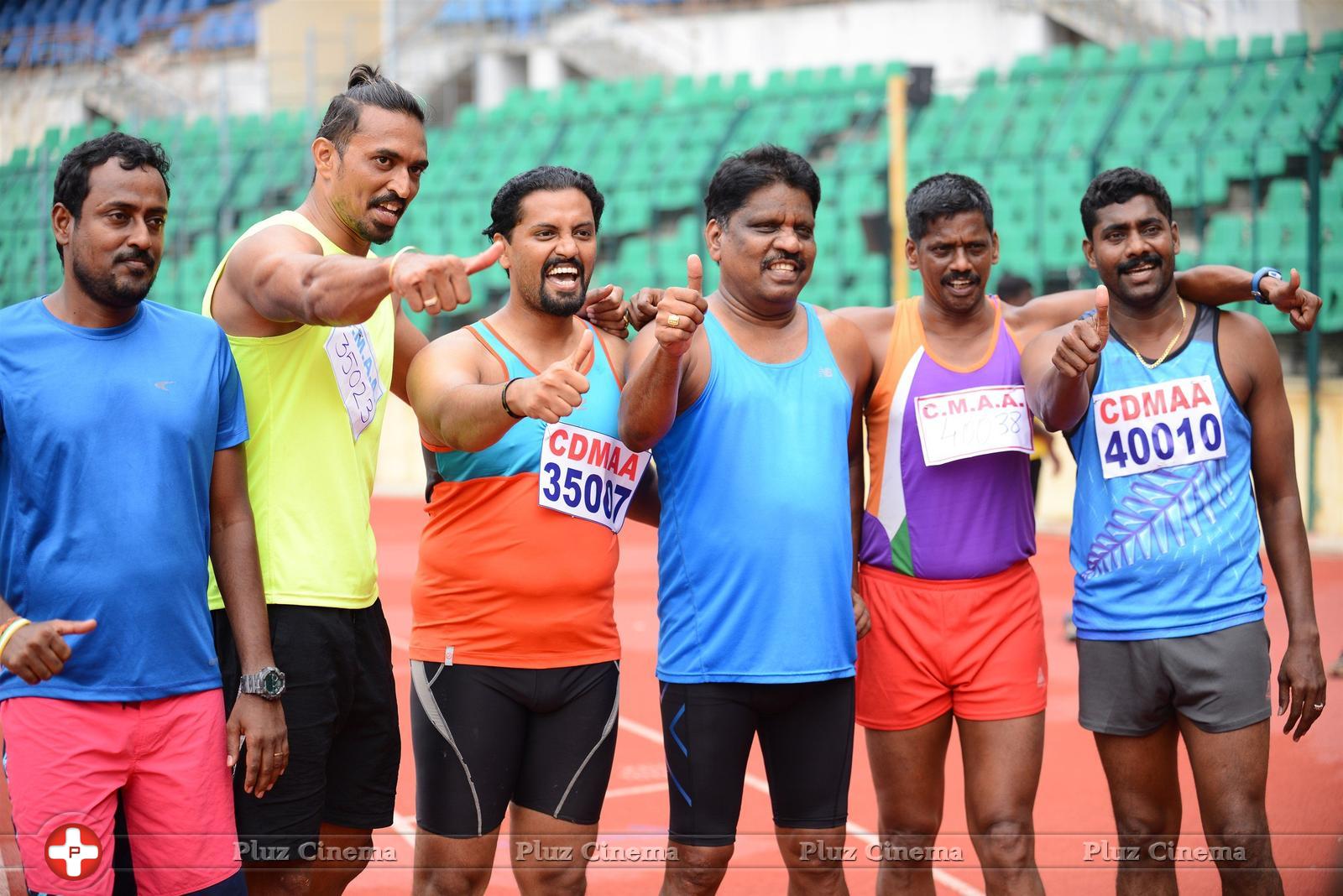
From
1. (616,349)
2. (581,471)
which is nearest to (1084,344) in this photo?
(616,349)

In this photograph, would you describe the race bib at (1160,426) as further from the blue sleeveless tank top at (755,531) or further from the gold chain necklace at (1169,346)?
the blue sleeveless tank top at (755,531)

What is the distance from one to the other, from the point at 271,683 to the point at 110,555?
0.48 meters

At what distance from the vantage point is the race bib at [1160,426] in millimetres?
3686

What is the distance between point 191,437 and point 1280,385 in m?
3.00

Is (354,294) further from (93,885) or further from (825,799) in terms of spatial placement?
(825,799)

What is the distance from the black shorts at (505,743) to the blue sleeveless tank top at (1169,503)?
4.86 feet

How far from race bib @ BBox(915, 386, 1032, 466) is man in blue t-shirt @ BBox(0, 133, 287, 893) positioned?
1.93 meters

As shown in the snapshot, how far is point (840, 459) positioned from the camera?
11.6ft

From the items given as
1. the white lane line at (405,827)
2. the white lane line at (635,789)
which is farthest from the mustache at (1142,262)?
the white lane line at (405,827)

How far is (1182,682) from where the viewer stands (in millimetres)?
3611

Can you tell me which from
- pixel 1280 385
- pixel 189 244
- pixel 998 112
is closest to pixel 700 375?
pixel 1280 385

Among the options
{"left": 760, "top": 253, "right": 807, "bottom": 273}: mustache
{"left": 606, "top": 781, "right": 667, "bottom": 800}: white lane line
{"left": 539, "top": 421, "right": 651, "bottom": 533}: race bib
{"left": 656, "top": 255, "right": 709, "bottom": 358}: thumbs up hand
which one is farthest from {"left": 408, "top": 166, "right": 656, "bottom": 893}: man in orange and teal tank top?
{"left": 606, "top": 781, "right": 667, "bottom": 800}: white lane line

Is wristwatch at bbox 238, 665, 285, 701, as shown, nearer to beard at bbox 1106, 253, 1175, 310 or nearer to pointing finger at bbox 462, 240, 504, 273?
pointing finger at bbox 462, 240, 504, 273

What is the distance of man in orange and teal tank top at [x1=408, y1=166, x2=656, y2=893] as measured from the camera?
3.37m
